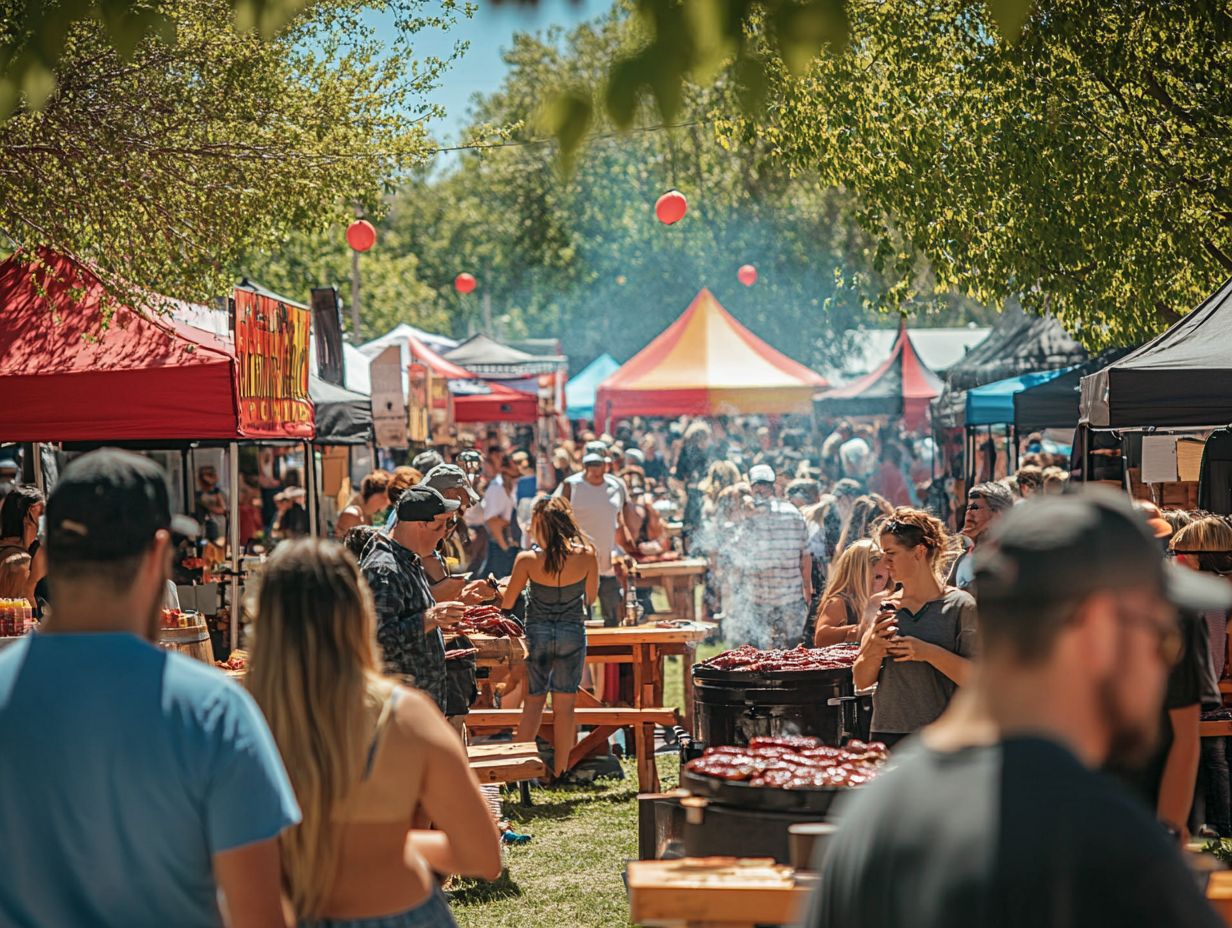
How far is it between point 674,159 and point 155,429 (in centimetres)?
4118

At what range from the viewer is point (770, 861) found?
4.19 metres

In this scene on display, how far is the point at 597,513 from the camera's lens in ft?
45.2

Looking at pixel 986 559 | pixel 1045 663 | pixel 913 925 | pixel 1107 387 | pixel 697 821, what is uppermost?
pixel 1107 387

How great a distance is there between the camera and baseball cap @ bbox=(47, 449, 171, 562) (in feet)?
9.16

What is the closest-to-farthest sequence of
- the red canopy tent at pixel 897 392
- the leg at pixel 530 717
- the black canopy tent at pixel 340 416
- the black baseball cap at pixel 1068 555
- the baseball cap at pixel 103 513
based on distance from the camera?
the black baseball cap at pixel 1068 555, the baseball cap at pixel 103 513, the leg at pixel 530 717, the black canopy tent at pixel 340 416, the red canopy tent at pixel 897 392

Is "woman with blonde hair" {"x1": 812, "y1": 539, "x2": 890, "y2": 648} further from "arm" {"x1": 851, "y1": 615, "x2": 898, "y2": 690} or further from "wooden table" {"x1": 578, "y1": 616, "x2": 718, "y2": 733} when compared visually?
"arm" {"x1": 851, "y1": 615, "x2": 898, "y2": 690}

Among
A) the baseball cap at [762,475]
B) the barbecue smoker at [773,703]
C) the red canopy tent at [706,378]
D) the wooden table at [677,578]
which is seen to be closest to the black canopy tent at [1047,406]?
the baseball cap at [762,475]

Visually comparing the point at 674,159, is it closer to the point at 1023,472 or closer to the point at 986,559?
the point at 1023,472

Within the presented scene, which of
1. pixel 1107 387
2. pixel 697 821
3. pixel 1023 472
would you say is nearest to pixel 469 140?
pixel 1023 472

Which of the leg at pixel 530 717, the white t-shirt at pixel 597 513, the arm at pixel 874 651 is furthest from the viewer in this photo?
the white t-shirt at pixel 597 513

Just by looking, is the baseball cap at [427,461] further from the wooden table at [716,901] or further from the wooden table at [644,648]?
the wooden table at [716,901]

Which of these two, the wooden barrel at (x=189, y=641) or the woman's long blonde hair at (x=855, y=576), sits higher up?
the woman's long blonde hair at (x=855, y=576)

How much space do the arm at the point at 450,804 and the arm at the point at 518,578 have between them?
6.73 metres

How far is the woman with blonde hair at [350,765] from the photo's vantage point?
3.13 metres
